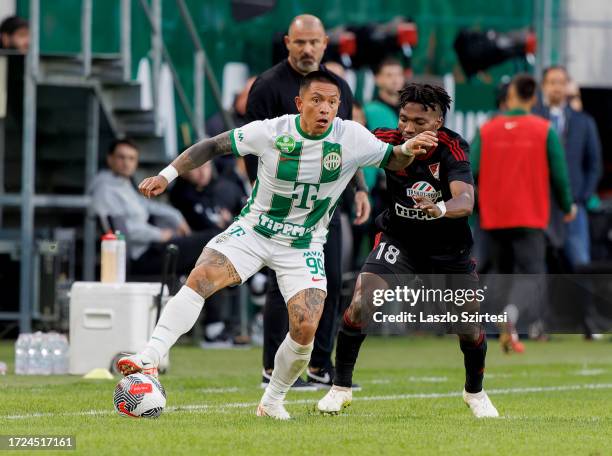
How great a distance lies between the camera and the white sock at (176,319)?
7625mm

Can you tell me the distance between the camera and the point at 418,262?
8211 mm

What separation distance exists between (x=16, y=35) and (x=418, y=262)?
7.39m

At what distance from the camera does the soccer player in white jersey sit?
777cm

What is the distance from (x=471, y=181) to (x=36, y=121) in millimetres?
8648

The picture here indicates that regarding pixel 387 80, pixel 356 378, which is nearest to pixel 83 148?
pixel 387 80

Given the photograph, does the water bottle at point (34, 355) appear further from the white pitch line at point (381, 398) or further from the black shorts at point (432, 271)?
the black shorts at point (432, 271)

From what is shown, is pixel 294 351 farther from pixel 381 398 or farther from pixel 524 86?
pixel 524 86


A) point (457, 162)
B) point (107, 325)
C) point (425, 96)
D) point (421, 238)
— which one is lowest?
point (107, 325)

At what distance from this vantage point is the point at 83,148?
52.1 feet

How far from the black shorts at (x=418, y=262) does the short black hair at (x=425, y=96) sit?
0.71 m

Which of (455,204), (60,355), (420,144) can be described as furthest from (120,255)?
(455,204)

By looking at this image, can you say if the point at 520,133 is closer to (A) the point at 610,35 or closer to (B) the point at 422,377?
(B) the point at 422,377

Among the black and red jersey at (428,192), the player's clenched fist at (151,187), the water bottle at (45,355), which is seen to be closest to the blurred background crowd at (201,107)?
the water bottle at (45,355)

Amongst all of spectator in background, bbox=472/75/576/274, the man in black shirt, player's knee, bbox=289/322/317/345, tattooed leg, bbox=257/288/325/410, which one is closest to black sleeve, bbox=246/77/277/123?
the man in black shirt
